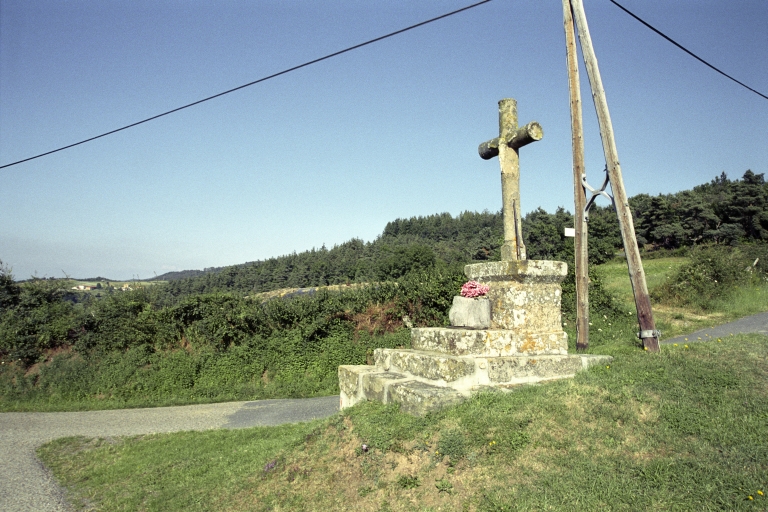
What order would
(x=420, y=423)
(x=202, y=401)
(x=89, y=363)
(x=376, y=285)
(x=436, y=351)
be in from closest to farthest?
1. (x=420, y=423)
2. (x=436, y=351)
3. (x=202, y=401)
4. (x=89, y=363)
5. (x=376, y=285)

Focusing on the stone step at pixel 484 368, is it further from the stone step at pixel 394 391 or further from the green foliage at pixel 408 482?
the green foliage at pixel 408 482

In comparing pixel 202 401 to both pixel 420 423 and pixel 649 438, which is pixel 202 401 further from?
pixel 649 438

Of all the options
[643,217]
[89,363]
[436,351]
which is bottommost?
[89,363]

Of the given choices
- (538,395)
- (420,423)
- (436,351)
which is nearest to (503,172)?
(436,351)

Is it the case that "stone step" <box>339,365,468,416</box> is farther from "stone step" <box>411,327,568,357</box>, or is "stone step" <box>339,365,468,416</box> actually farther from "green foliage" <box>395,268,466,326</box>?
"green foliage" <box>395,268,466,326</box>

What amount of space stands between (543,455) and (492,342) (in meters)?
2.01

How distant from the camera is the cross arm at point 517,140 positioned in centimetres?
636

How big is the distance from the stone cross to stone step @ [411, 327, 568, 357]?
1058 mm

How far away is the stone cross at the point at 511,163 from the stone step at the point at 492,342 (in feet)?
3.47

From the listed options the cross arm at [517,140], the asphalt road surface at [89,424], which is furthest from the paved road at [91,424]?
the cross arm at [517,140]

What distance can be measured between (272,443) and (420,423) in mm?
2827

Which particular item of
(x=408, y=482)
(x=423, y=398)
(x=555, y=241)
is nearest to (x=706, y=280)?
(x=555, y=241)

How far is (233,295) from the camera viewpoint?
1398 centimetres

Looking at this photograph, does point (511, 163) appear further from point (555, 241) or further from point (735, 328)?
point (555, 241)
